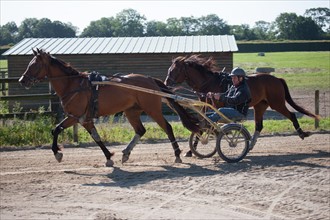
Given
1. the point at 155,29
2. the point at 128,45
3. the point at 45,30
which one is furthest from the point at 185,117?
the point at 155,29

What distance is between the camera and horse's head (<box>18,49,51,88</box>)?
9797 mm

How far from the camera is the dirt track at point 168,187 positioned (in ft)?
22.6

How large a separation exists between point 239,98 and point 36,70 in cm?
405

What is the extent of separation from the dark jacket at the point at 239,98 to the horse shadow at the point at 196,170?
1061mm

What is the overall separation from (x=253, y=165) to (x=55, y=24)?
238ft

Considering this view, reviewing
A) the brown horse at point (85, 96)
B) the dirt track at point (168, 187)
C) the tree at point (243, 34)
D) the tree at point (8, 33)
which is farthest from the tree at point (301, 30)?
the brown horse at point (85, 96)

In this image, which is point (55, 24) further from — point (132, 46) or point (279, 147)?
point (279, 147)

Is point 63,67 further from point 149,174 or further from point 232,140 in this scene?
point 232,140

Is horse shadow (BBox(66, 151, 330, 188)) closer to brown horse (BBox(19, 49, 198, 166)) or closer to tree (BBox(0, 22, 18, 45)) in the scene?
brown horse (BBox(19, 49, 198, 166))

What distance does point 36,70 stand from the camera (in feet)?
32.2

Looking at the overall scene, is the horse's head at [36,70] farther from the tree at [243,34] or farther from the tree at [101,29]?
the tree at [243,34]

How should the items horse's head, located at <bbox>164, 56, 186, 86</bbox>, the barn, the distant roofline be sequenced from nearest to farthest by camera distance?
horse's head, located at <bbox>164, 56, 186, 86</bbox>
the barn
the distant roofline

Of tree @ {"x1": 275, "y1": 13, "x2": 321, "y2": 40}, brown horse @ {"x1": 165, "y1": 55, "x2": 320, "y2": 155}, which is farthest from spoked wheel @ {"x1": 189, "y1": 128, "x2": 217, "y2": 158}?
tree @ {"x1": 275, "y1": 13, "x2": 321, "y2": 40}

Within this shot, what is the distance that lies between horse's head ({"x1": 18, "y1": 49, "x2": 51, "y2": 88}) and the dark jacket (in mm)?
3579
